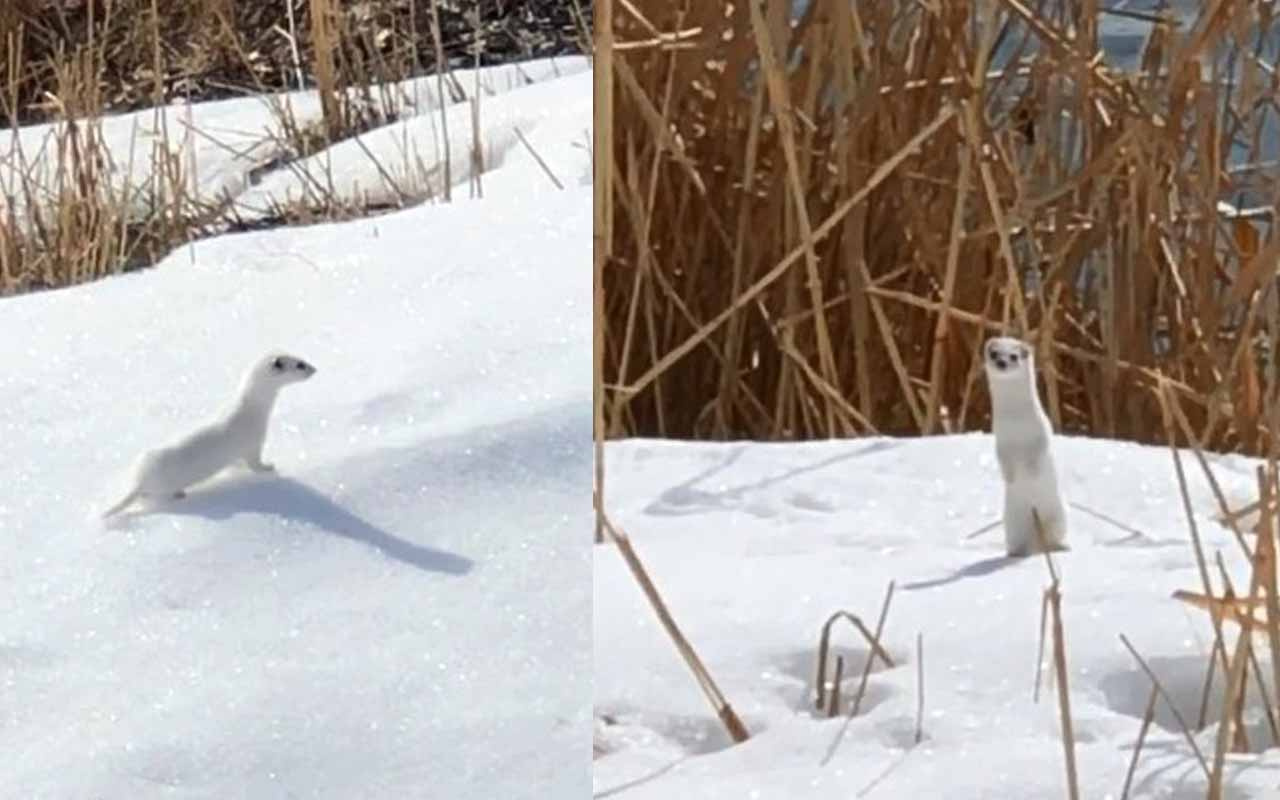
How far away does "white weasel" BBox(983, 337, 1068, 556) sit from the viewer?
3.87 feet

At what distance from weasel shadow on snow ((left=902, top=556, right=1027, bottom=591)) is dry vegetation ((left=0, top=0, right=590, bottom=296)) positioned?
4.06 feet

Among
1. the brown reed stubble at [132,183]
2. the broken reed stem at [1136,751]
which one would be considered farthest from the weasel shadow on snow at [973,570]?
the brown reed stubble at [132,183]

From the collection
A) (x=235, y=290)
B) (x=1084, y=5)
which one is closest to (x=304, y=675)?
(x=235, y=290)

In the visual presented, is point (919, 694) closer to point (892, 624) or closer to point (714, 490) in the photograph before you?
point (892, 624)

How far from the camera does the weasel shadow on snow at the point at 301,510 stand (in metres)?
1.22

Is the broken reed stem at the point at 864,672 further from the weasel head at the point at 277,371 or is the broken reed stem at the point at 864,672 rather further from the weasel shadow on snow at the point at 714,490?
the weasel head at the point at 277,371

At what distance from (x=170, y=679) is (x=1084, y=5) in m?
0.86

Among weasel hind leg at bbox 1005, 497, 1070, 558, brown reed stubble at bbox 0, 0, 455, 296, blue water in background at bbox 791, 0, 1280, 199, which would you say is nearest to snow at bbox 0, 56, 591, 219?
brown reed stubble at bbox 0, 0, 455, 296

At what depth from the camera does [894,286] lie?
1.76 meters

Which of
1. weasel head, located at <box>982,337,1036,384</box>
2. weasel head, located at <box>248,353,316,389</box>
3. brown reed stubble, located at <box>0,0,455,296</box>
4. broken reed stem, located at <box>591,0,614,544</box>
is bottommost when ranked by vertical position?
brown reed stubble, located at <box>0,0,455,296</box>

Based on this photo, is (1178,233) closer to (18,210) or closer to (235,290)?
(235,290)

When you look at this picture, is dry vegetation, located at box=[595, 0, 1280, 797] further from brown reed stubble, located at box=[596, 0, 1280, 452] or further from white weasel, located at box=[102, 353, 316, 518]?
white weasel, located at box=[102, 353, 316, 518]

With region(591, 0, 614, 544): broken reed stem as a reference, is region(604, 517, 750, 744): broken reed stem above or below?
below

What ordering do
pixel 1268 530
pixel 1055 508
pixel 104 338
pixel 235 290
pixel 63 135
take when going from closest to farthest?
1. pixel 1268 530
2. pixel 1055 508
3. pixel 104 338
4. pixel 235 290
5. pixel 63 135
